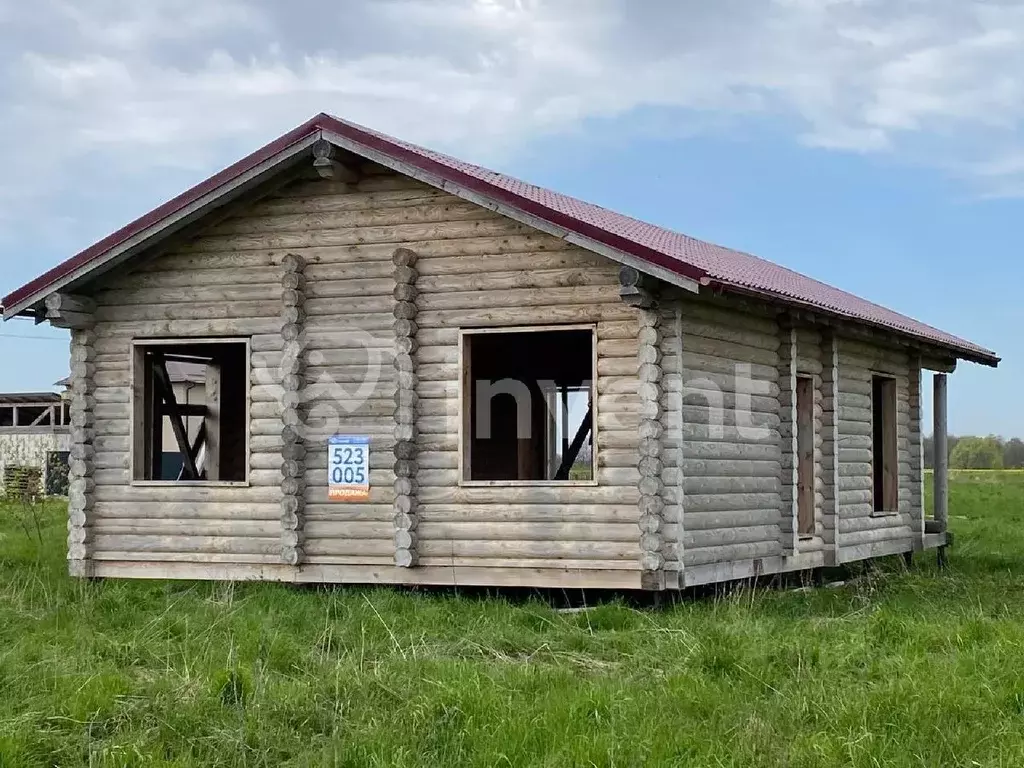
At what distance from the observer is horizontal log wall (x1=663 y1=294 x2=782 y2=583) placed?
12.9 metres

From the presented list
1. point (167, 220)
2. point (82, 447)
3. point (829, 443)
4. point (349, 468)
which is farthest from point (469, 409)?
point (829, 443)

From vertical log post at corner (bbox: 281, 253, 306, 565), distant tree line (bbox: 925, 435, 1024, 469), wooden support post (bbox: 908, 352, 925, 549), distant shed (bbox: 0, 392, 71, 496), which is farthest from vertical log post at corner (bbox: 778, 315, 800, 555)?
distant tree line (bbox: 925, 435, 1024, 469)

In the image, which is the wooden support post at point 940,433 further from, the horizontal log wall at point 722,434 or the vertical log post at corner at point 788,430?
the horizontal log wall at point 722,434

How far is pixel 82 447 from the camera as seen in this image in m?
15.0

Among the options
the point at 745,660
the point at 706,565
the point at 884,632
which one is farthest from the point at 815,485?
the point at 745,660

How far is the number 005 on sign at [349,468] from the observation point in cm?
1395

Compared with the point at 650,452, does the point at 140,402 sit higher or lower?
higher

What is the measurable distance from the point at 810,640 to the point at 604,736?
3349 mm

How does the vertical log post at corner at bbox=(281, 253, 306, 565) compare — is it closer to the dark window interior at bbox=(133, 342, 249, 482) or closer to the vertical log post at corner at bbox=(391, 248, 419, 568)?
the dark window interior at bbox=(133, 342, 249, 482)

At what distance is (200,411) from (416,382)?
5266mm

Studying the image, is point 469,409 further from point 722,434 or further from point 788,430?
point 788,430

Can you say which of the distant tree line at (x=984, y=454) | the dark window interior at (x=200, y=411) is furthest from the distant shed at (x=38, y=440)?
the distant tree line at (x=984, y=454)

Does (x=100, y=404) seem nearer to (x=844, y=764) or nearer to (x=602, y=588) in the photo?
(x=602, y=588)

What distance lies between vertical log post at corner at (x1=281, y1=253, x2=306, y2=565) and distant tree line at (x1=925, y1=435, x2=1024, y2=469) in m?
78.9
